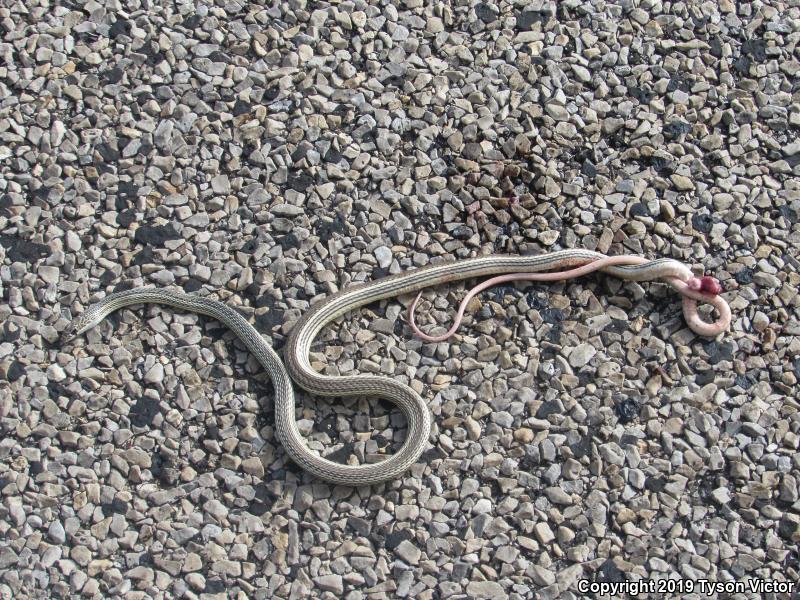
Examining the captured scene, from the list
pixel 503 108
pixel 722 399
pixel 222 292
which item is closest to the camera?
pixel 722 399

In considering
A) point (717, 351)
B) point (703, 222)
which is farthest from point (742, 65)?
point (717, 351)

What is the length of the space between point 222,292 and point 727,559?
412 cm

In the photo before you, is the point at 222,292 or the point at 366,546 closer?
the point at 366,546

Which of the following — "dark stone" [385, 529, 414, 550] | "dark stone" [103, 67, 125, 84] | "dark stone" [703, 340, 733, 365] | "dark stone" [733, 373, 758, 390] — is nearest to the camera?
"dark stone" [385, 529, 414, 550]

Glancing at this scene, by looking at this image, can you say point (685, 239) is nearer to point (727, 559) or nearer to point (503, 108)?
point (503, 108)

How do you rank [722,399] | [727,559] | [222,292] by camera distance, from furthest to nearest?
1. [222,292]
2. [722,399]
3. [727,559]

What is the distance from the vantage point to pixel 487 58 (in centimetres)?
853

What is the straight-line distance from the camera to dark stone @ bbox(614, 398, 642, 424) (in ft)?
22.6

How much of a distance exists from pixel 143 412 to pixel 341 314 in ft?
5.34

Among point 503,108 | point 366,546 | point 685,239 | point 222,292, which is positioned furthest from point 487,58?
point 366,546

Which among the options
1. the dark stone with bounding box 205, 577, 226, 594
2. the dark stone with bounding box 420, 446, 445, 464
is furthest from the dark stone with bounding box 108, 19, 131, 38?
the dark stone with bounding box 205, 577, 226, 594

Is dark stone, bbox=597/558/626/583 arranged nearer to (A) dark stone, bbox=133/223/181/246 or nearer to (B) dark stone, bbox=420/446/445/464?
(B) dark stone, bbox=420/446/445/464

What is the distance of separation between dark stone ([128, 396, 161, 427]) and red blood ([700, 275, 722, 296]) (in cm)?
414

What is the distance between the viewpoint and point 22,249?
7594 mm
